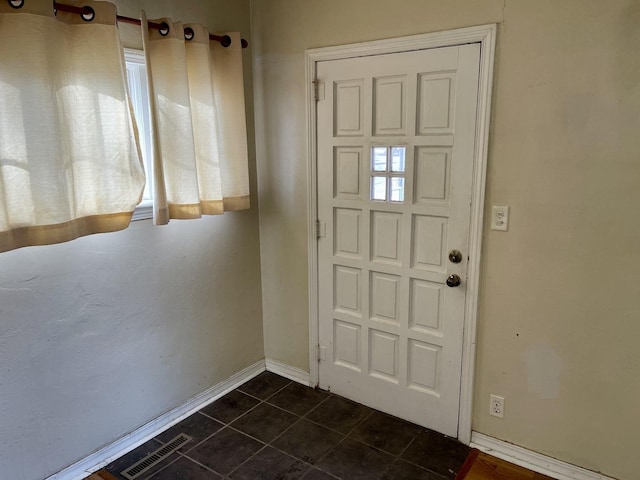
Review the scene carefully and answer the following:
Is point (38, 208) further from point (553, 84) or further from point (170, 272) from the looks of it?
point (553, 84)

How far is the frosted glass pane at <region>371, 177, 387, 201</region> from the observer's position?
7.82 feet

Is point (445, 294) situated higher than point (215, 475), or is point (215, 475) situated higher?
point (445, 294)

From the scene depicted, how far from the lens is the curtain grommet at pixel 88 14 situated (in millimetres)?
1802

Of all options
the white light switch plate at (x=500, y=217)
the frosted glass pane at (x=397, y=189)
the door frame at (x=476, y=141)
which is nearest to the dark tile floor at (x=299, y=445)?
the door frame at (x=476, y=141)

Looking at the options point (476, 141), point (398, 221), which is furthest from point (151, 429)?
point (476, 141)

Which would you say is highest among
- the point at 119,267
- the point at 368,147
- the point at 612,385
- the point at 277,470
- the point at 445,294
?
the point at 368,147

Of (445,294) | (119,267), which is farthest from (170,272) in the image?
(445,294)

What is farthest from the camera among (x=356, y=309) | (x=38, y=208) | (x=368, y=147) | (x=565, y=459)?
(x=356, y=309)

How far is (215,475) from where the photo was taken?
2.14m

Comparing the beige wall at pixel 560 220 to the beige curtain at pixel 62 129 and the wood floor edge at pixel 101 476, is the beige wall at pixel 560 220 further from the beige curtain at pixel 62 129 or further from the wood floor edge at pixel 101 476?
the wood floor edge at pixel 101 476

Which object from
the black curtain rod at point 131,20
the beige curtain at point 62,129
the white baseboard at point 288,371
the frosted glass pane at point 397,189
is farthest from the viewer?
the white baseboard at point 288,371

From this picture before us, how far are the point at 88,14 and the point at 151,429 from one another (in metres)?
2.05

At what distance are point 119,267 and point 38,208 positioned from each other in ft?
1.77

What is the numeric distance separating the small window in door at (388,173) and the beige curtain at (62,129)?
1.18m
